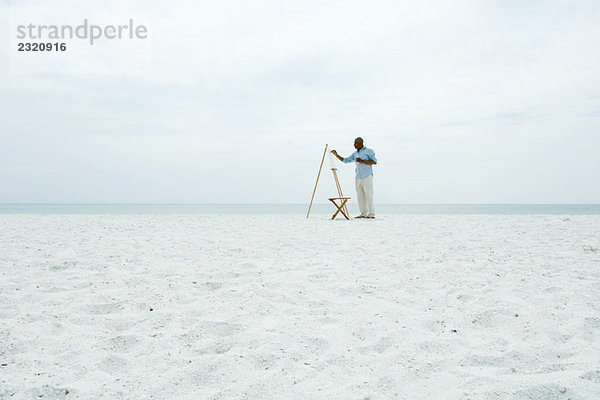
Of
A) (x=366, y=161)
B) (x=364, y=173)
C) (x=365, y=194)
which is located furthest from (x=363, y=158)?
(x=365, y=194)

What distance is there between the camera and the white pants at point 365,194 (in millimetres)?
10016

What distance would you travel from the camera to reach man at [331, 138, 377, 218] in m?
9.81

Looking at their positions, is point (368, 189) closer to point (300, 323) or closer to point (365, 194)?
point (365, 194)

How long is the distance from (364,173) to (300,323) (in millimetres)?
7648

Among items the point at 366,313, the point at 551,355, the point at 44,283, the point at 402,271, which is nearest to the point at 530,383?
the point at 551,355

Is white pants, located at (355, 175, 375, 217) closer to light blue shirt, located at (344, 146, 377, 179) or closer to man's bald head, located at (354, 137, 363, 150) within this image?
light blue shirt, located at (344, 146, 377, 179)

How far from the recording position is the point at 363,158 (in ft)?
32.3

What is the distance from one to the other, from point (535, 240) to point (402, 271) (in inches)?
115

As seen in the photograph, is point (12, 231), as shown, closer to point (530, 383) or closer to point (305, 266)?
point (305, 266)

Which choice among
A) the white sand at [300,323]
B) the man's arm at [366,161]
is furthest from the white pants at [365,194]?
the white sand at [300,323]

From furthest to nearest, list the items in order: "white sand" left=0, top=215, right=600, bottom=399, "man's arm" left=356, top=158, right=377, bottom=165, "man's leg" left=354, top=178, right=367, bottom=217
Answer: "man's leg" left=354, top=178, right=367, bottom=217
"man's arm" left=356, top=158, right=377, bottom=165
"white sand" left=0, top=215, right=600, bottom=399

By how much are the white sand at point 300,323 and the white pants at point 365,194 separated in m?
5.18

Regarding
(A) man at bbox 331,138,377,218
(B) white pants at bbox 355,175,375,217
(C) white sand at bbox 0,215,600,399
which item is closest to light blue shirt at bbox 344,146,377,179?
(A) man at bbox 331,138,377,218

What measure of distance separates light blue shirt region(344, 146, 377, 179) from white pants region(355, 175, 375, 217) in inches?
4.4
